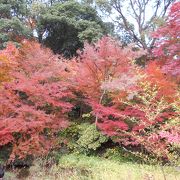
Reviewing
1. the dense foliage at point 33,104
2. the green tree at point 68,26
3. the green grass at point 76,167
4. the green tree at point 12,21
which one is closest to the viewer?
the green grass at point 76,167

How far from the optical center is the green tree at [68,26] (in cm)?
1761

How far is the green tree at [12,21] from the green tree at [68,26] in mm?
1291

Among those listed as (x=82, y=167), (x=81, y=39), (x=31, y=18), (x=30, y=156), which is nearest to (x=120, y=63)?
(x=82, y=167)

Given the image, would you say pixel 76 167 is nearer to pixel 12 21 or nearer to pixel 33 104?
pixel 33 104

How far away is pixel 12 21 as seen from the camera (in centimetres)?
1612

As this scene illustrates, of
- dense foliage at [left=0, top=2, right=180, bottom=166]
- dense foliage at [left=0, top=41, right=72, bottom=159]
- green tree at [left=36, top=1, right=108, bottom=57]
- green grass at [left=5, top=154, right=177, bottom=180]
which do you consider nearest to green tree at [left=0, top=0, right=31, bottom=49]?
green tree at [left=36, top=1, right=108, bottom=57]

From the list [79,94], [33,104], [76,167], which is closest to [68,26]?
[79,94]

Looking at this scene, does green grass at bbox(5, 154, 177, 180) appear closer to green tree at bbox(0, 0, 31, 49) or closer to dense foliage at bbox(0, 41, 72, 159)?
dense foliage at bbox(0, 41, 72, 159)

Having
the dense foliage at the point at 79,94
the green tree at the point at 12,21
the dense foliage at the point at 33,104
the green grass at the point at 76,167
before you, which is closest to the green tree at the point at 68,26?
the green tree at the point at 12,21

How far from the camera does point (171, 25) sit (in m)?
9.76

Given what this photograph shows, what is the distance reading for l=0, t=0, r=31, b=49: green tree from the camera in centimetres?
1619

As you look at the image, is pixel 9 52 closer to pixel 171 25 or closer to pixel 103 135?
pixel 103 135

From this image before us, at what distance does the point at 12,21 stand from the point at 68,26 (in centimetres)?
361

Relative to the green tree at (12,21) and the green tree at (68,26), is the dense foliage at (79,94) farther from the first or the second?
the green tree at (68,26)
